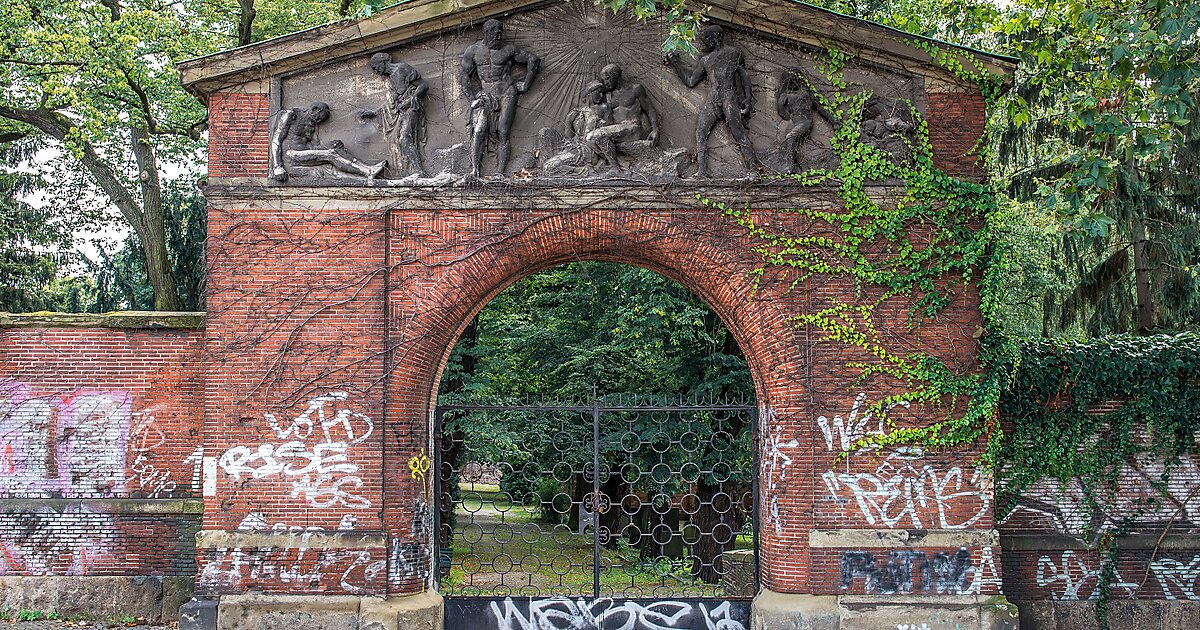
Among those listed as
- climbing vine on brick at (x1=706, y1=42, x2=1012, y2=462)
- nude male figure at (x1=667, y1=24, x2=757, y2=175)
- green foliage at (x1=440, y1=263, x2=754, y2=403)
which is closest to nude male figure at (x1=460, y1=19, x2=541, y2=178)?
nude male figure at (x1=667, y1=24, x2=757, y2=175)

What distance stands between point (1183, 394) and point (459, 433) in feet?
36.5

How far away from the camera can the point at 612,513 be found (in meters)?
21.7

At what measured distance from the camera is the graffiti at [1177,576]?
11297 millimetres

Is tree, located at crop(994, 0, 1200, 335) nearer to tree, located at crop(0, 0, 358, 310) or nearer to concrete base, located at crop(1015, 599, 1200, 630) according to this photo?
concrete base, located at crop(1015, 599, 1200, 630)

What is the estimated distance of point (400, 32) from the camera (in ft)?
35.8

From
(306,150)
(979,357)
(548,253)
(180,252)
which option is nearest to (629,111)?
(548,253)

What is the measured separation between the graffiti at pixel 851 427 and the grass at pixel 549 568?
7.48ft

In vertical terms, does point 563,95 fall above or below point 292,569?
above

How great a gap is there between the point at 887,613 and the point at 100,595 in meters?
8.65

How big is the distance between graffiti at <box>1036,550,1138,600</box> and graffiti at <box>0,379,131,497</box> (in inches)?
413

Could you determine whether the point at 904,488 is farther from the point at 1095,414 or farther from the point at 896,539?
the point at 1095,414

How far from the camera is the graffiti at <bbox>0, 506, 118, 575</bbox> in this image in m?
11.4

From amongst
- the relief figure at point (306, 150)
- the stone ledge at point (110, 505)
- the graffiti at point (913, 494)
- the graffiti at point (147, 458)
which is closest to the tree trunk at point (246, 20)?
the relief figure at point (306, 150)

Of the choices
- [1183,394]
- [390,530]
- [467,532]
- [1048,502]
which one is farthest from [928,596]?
[467,532]
